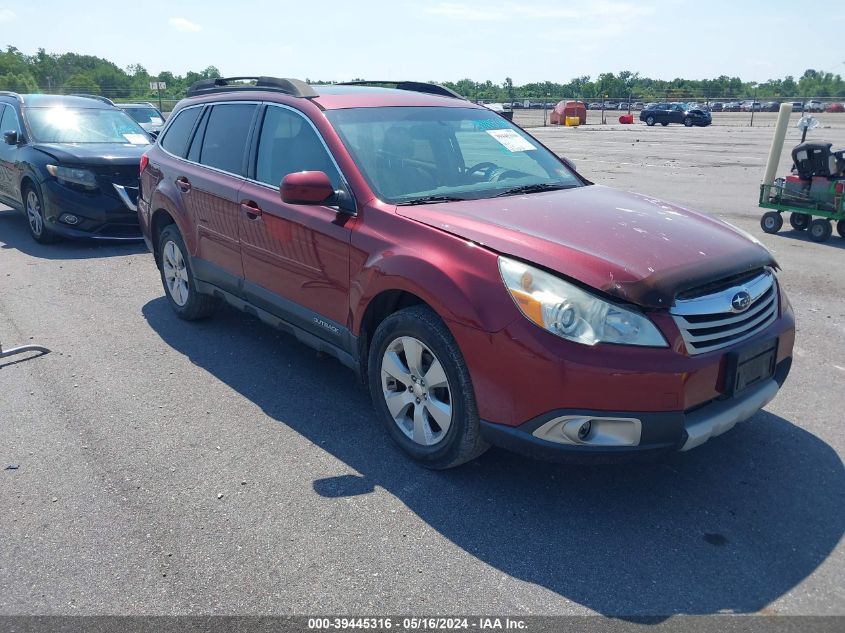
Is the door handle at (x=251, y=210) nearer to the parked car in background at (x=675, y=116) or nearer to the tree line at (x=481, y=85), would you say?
the tree line at (x=481, y=85)

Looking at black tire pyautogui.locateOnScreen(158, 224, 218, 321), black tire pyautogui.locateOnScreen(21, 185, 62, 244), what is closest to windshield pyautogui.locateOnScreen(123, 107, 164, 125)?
black tire pyautogui.locateOnScreen(21, 185, 62, 244)

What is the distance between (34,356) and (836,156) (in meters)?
9.71

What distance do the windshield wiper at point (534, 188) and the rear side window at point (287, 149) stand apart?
990 mm

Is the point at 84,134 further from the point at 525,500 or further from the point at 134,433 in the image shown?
the point at 525,500

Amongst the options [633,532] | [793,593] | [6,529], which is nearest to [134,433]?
[6,529]

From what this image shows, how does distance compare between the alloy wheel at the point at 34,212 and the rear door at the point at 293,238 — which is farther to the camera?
the alloy wheel at the point at 34,212

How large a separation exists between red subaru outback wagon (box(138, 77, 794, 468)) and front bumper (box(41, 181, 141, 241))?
4.20 metres

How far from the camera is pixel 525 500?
3.43 metres

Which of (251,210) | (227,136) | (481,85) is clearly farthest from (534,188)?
(481,85)

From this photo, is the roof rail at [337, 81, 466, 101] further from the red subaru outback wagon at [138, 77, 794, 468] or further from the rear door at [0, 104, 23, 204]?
the rear door at [0, 104, 23, 204]

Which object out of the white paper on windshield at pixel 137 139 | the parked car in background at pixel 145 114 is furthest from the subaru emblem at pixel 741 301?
the parked car in background at pixel 145 114

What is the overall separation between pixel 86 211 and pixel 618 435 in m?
7.84

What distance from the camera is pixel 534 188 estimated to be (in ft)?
14.3

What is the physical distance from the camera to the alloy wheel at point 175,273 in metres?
5.91
